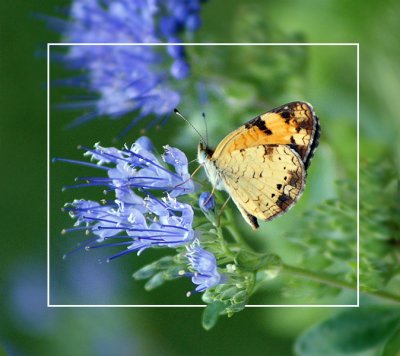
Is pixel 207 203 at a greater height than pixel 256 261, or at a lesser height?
greater

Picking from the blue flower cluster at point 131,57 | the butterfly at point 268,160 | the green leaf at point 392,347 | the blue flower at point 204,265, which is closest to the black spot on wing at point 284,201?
the butterfly at point 268,160

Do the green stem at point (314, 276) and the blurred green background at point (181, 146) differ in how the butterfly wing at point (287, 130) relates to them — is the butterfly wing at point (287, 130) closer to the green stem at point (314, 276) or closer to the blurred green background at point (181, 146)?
the green stem at point (314, 276)

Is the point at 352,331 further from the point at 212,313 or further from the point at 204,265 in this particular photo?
the point at 204,265

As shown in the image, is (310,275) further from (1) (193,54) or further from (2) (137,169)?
(1) (193,54)

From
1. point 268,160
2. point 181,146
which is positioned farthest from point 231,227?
point 181,146

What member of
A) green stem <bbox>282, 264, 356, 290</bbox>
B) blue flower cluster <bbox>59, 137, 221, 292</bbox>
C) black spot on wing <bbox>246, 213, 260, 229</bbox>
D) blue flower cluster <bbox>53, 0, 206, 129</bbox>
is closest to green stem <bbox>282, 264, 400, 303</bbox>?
green stem <bbox>282, 264, 356, 290</bbox>

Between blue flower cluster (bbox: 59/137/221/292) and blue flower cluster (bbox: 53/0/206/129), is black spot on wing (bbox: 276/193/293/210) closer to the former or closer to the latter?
blue flower cluster (bbox: 59/137/221/292)

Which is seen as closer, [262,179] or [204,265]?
[204,265]
